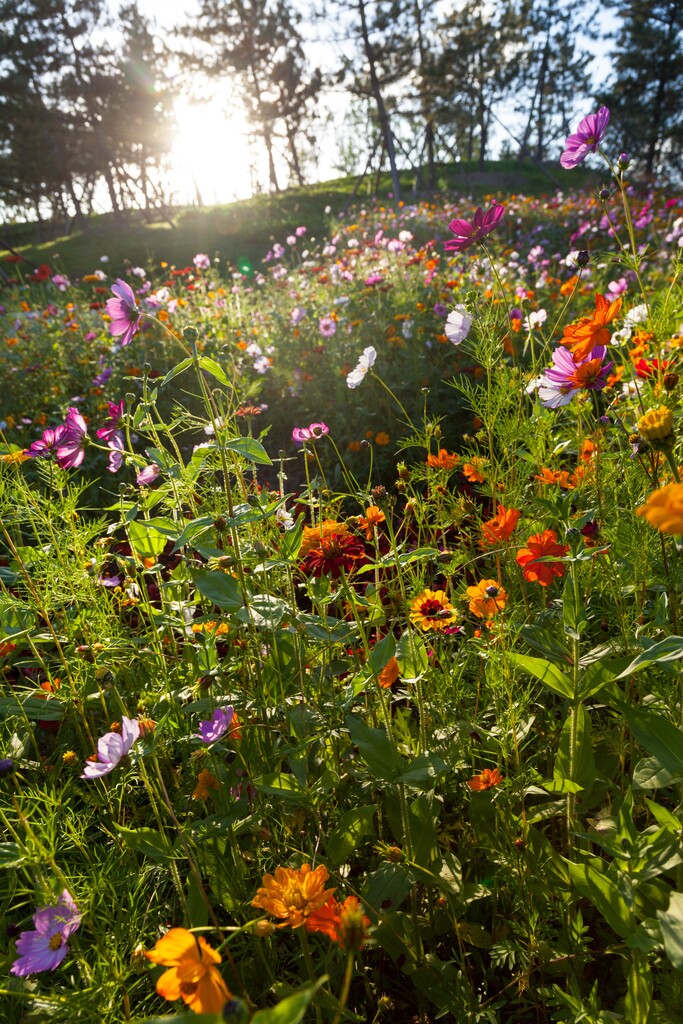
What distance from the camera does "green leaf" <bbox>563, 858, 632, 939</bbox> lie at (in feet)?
2.50

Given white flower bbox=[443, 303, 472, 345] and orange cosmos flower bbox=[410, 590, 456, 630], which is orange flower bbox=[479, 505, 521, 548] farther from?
white flower bbox=[443, 303, 472, 345]

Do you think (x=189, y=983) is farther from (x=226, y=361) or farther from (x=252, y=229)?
(x=252, y=229)

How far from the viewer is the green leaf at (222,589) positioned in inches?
39.1

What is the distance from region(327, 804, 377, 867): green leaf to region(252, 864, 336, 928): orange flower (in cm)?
20

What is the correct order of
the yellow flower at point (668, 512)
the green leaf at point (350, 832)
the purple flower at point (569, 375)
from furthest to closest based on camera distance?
the purple flower at point (569, 375) → the green leaf at point (350, 832) → the yellow flower at point (668, 512)

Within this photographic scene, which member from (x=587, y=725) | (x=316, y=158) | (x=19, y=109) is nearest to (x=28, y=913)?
(x=587, y=725)

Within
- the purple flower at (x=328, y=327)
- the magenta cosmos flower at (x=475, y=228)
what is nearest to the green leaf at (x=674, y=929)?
the magenta cosmos flower at (x=475, y=228)

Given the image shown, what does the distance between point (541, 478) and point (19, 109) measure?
938 inches

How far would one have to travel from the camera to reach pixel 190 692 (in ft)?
3.84

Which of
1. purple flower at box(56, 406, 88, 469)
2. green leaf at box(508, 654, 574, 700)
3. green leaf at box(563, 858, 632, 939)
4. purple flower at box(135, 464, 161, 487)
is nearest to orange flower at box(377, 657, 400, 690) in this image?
green leaf at box(508, 654, 574, 700)

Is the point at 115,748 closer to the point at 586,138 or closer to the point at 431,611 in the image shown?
the point at 431,611

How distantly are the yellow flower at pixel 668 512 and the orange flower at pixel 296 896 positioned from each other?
0.50 meters

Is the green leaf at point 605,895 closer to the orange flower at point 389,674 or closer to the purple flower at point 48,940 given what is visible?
the orange flower at point 389,674

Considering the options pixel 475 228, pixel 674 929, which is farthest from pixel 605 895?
pixel 475 228
